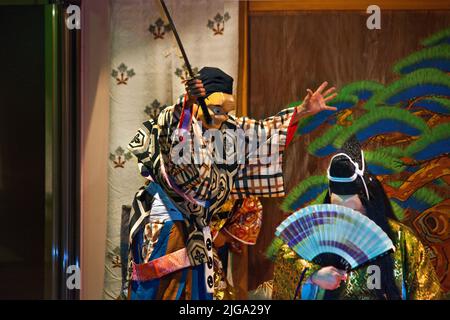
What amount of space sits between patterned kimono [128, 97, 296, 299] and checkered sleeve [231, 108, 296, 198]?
0.34 ft

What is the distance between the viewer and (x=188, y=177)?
3.78 meters

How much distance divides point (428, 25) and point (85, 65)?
159cm

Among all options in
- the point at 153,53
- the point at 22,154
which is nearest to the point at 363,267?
the point at 153,53

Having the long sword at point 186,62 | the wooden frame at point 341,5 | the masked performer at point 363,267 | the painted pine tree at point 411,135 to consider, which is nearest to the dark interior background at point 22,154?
the long sword at point 186,62

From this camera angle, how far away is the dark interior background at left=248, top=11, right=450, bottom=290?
4008 mm

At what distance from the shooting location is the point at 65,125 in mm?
4039

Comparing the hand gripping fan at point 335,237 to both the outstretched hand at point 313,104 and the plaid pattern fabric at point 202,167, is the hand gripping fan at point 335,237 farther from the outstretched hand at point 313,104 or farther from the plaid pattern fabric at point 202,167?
the outstretched hand at point 313,104

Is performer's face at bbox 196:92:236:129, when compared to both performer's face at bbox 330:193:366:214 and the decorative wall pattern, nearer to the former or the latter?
the decorative wall pattern

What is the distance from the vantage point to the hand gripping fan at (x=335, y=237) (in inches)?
156

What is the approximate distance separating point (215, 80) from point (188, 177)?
1.55 feet

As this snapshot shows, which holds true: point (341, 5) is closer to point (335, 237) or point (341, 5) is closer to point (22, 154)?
Result: point (335, 237)

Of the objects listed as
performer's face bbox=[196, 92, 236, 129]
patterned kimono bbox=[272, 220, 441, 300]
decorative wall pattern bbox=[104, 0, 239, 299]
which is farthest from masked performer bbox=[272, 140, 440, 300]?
decorative wall pattern bbox=[104, 0, 239, 299]

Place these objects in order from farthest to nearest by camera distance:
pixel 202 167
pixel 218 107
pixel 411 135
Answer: pixel 411 135
pixel 218 107
pixel 202 167
